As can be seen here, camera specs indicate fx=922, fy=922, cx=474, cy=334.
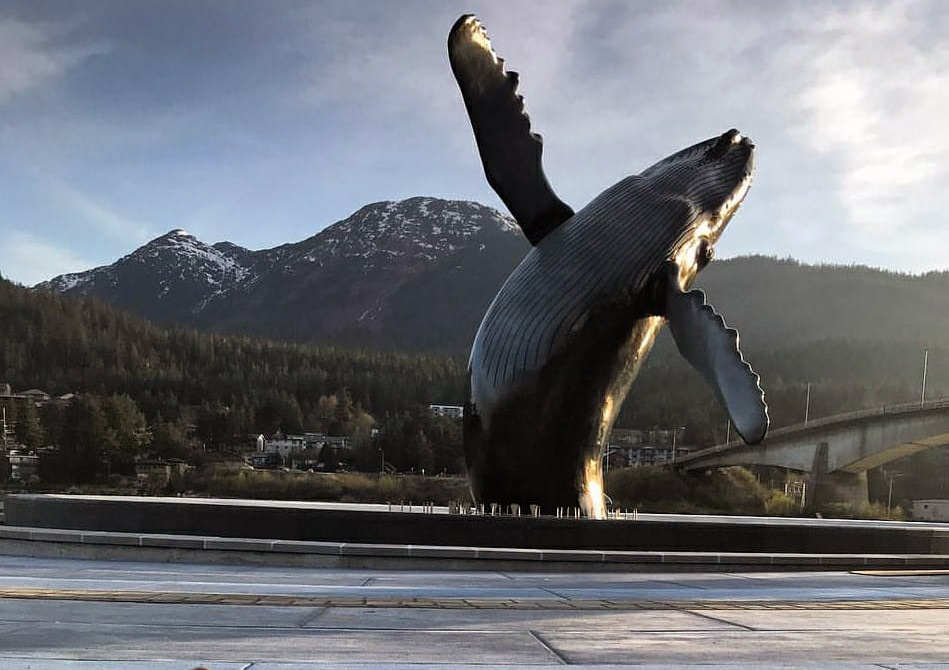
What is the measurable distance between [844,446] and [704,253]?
219ft

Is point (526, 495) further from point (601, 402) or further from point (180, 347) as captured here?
point (180, 347)

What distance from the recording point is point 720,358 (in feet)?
51.3

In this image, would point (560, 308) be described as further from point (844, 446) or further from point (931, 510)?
point (931, 510)

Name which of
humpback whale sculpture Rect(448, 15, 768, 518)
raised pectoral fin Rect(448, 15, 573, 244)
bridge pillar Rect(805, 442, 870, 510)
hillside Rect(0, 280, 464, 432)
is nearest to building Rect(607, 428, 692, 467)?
hillside Rect(0, 280, 464, 432)

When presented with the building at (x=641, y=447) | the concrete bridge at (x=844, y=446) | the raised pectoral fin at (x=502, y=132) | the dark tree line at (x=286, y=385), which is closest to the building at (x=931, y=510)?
the concrete bridge at (x=844, y=446)

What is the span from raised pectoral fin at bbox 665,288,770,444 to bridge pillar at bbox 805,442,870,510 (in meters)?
66.7

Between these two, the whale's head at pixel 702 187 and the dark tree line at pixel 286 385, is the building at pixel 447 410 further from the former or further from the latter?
the whale's head at pixel 702 187

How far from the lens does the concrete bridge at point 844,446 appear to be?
247ft

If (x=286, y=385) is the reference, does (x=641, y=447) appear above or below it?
below

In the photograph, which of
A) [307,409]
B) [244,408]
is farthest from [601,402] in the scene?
[307,409]

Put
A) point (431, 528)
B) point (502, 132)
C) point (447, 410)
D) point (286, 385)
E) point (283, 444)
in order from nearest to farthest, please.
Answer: point (431, 528), point (502, 132), point (283, 444), point (447, 410), point (286, 385)

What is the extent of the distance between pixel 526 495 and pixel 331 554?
13.3 ft

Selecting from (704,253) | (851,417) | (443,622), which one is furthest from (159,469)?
(443,622)

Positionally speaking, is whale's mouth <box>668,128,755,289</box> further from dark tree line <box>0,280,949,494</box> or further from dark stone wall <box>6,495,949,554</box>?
dark tree line <box>0,280,949,494</box>
